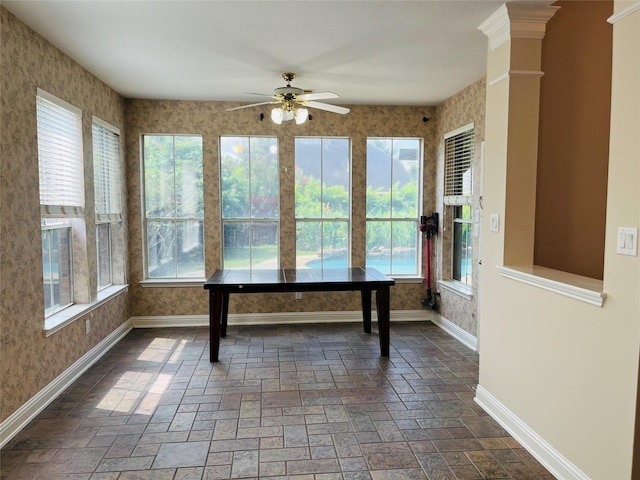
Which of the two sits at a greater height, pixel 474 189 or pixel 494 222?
pixel 474 189

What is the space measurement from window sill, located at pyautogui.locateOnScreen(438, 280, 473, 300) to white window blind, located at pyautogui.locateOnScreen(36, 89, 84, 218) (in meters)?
3.80

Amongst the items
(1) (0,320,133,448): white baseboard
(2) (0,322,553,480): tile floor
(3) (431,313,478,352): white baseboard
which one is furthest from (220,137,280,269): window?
(3) (431,313,478,352): white baseboard

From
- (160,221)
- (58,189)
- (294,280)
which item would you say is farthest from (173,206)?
(294,280)

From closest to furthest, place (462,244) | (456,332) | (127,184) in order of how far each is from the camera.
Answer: (456,332), (462,244), (127,184)

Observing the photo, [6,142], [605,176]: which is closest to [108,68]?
[6,142]

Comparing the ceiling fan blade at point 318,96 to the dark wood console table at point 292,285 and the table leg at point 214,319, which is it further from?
the table leg at point 214,319

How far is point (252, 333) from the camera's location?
15.7 ft

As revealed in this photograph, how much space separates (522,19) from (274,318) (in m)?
3.96

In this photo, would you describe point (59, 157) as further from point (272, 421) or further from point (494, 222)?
point (494, 222)

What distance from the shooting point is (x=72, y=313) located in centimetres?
350

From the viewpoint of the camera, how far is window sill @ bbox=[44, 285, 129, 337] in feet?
10.3

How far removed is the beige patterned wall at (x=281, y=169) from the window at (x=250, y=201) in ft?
0.33

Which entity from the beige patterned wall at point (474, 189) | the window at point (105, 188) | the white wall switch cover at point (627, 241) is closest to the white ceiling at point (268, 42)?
the beige patterned wall at point (474, 189)

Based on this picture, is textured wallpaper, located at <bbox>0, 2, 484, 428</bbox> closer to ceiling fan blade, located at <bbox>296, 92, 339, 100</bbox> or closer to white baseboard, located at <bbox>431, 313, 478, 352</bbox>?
white baseboard, located at <bbox>431, 313, 478, 352</bbox>
